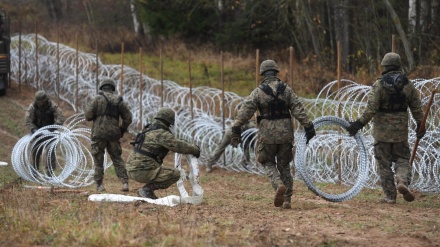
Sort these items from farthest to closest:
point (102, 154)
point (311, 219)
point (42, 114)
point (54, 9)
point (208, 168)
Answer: point (54, 9), point (208, 168), point (42, 114), point (102, 154), point (311, 219)

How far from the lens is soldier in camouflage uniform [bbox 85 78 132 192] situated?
13.6 meters

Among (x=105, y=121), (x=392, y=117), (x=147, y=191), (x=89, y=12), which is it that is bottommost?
(x=147, y=191)

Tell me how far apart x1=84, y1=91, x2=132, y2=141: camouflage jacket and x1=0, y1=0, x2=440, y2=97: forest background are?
10592mm

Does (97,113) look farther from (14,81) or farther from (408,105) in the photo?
(14,81)

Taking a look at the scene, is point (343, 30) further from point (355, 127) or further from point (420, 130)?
point (355, 127)

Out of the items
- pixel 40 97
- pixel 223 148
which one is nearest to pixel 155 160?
pixel 40 97

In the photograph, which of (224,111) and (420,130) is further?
(224,111)

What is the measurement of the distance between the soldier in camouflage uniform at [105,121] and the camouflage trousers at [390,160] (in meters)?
4.30

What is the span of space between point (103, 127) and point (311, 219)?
16.1 ft

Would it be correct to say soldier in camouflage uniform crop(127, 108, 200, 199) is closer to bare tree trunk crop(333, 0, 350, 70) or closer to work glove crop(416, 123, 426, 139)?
work glove crop(416, 123, 426, 139)

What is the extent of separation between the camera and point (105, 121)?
13.6 m

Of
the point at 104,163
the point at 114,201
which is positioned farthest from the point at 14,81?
the point at 114,201

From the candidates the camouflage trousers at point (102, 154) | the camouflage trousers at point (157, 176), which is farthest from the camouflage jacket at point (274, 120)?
the camouflage trousers at point (102, 154)

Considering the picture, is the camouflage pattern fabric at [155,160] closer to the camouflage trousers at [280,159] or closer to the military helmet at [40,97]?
the camouflage trousers at [280,159]
